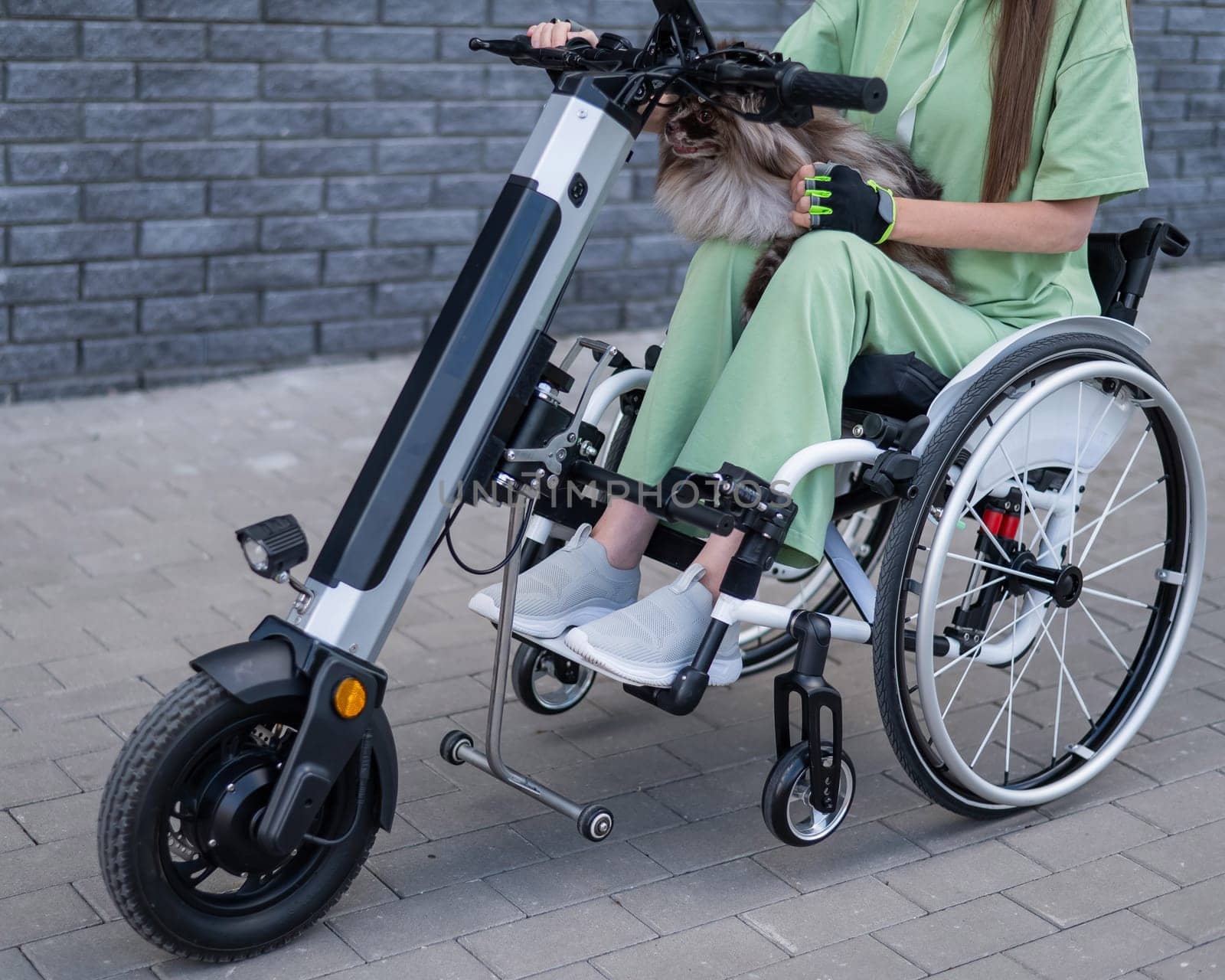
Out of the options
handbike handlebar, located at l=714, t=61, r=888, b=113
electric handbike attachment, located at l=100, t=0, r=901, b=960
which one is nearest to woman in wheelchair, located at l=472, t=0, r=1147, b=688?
electric handbike attachment, located at l=100, t=0, r=901, b=960

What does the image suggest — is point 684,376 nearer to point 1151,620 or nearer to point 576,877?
point 576,877

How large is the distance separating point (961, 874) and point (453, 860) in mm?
831

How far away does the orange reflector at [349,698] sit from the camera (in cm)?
202

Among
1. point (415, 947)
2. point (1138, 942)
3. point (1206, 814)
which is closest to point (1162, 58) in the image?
point (1206, 814)

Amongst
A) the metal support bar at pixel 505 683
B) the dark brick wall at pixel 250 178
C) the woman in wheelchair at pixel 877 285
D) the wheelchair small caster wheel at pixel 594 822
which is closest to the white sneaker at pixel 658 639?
the woman in wheelchair at pixel 877 285

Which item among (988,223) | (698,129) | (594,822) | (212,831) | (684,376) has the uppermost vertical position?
(698,129)

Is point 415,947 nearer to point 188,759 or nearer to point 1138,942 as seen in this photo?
point 188,759

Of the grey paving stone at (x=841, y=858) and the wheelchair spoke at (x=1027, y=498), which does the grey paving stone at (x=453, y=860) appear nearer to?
the grey paving stone at (x=841, y=858)

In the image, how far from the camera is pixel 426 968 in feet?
7.03

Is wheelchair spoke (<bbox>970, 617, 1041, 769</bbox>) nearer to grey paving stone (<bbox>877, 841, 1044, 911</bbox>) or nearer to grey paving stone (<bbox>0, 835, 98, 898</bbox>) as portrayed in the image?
grey paving stone (<bbox>877, 841, 1044, 911</bbox>)

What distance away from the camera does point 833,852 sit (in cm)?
250

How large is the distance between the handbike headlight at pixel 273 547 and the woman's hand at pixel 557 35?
3.02 ft

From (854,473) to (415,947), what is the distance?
1168 millimetres

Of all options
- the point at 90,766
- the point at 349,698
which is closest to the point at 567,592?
the point at 349,698
